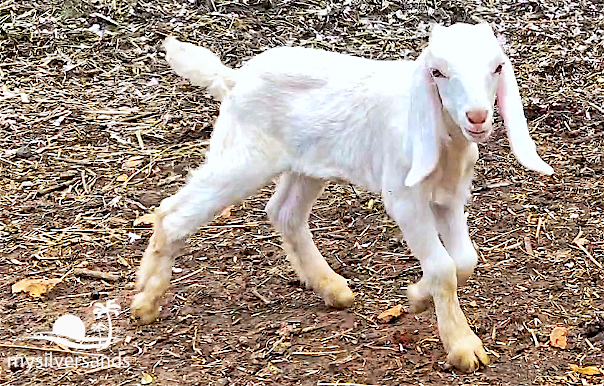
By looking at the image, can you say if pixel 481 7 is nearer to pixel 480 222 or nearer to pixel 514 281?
pixel 480 222

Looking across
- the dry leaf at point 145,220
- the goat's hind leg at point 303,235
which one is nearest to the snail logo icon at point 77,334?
the goat's hind leg at point 303,235

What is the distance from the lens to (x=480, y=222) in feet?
15.6

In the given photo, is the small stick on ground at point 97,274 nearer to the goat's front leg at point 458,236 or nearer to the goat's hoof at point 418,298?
the goat's hoof at point 418,298

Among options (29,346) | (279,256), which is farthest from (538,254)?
(29,346)

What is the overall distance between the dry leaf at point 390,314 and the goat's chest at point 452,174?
0.66 m

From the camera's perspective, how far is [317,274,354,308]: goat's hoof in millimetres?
4016

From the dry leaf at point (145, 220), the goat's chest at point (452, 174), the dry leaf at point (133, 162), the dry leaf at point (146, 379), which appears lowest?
the dry leaf at point (133, 162)

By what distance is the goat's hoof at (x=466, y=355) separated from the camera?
3461 millimetres

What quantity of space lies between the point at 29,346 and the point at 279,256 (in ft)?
4.23

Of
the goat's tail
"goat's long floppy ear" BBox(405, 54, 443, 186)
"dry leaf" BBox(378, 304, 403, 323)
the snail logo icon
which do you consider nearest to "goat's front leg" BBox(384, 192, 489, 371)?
"goat's long floppy ear" BBox(405, 54, 443, 186)

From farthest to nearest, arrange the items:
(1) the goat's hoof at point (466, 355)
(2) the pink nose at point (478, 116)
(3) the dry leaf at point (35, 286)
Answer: (3) the dry leaf at point (35, 286)
(1) the goat's hoof at point (466, 355)
(2) the pink nose at point (478, 116)

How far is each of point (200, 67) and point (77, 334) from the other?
1.23 m

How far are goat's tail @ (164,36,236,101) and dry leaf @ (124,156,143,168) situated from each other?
5.03 ft

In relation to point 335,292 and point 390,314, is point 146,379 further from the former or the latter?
point 390,314
